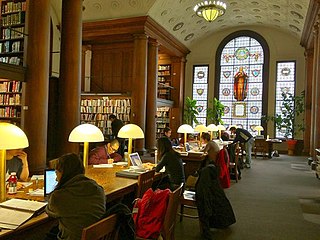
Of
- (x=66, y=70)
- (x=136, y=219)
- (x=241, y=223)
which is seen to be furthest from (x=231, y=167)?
(x=136, y=219)

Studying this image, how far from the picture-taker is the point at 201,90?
16.9m

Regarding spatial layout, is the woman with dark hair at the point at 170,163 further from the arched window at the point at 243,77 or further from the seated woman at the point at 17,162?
the arched window at the point at 243,77

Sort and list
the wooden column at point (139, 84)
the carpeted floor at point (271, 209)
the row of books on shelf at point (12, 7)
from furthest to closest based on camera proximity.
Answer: the wooden column at point (139, 84) → the row of books on shelf at point (12, 7) → the carpeted floor at point (271, 209)

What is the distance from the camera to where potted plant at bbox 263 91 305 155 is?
1434 cm

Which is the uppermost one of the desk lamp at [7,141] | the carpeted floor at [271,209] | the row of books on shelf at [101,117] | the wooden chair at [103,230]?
the row of books on shelf at [101,117]

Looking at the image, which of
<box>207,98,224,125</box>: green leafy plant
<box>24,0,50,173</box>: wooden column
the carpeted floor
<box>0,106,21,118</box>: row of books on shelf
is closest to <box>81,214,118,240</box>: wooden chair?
the carpeted floor

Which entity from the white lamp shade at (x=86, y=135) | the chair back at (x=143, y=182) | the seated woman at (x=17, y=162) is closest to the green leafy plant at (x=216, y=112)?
the chair back at (x=143, y=182)

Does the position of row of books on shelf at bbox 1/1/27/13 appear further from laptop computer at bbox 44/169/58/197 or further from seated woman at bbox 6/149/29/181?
laptop computer at bbox 44/169/58/197

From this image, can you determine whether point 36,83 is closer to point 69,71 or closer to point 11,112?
point 69,71

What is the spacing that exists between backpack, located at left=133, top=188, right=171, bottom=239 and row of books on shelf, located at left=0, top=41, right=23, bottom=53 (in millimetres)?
6492

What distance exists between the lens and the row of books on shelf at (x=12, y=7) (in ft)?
26.4

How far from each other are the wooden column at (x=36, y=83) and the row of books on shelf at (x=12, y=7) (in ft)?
6.25

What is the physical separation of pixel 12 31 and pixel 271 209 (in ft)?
22.9

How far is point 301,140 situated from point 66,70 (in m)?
11.2
